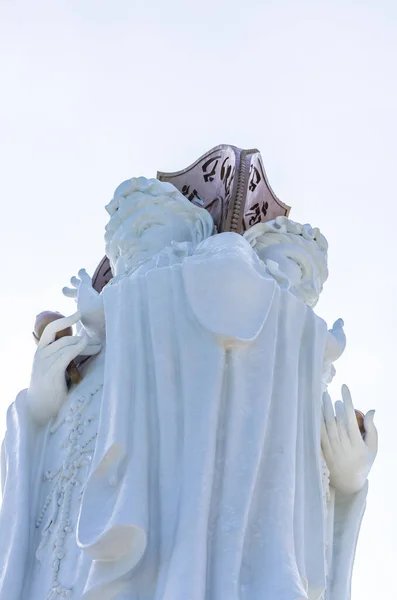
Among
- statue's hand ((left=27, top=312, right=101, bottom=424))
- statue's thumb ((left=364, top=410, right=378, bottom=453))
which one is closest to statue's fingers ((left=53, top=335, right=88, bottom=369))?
statue's hand ((left=27, top=312, right=101, bottom=424))

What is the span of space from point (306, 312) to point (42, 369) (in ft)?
3.53

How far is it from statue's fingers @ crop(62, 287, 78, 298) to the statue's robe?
316mm

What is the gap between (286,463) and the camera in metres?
5.62

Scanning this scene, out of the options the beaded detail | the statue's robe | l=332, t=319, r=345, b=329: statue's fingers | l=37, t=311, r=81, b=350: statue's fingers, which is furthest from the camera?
l=332, t=319, r=345, b=329: statue's fingers

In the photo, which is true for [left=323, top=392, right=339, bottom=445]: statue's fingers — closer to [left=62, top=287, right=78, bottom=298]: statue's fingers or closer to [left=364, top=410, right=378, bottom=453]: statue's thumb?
[left=364, top=410, right=378, bottom=453]: statue's thumb

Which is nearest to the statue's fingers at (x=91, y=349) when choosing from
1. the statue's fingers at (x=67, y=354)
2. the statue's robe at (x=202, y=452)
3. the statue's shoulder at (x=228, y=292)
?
the statue's fingers at (x=67, y=354)

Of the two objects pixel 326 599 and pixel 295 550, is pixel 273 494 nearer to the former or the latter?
pixel 295 550

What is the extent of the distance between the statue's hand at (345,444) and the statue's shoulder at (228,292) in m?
0.52

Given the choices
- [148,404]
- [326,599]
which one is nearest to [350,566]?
[326,599]

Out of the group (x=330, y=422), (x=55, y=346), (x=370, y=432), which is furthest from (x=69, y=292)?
(x=370, y=432)

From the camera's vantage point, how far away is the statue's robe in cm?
532

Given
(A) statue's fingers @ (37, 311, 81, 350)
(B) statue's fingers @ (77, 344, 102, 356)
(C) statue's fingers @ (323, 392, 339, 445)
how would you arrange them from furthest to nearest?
(B) statue's fingers @ (77, 344, 102, 356) < (A) statue's fingers @ (37, 311, 81, 350) < (C) statue's fingers @ (323, 392, 339, 445)

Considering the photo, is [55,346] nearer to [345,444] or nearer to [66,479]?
[66,479]

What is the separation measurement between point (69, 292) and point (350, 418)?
4.37 ft
